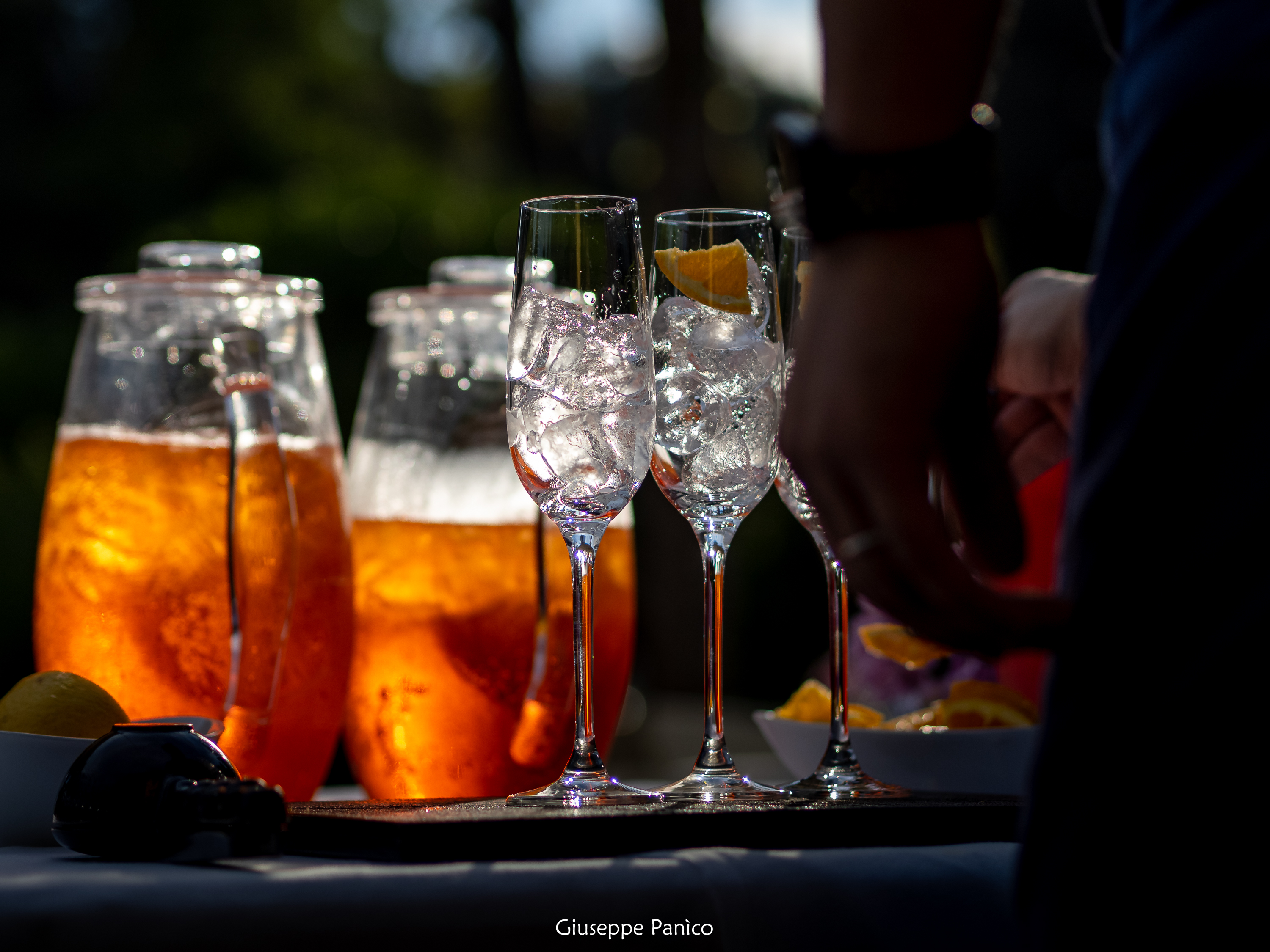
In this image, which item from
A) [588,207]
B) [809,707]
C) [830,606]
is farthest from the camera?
[809,707]

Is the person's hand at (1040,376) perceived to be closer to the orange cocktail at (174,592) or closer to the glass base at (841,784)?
the glass base at (841,784)

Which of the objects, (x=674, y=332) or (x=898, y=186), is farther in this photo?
(x=674, y=332)

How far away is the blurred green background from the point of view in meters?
5.83

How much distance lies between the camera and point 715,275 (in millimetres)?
1228

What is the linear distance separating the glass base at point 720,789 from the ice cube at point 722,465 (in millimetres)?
284

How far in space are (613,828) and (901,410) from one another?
0.40 m

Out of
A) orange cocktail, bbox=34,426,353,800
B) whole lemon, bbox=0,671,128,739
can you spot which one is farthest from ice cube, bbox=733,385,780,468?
whole lemon, bbox=0,671,128,739

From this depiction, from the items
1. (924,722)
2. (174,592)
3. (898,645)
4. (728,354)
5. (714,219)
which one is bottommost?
(924,722)

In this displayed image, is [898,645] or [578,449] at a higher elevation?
[578,449]

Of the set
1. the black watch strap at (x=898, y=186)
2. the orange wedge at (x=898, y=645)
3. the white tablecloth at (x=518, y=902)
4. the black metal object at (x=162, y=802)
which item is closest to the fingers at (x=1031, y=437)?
the orange wedge at (x=898, y=645)

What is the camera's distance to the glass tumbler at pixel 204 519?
1328 mm

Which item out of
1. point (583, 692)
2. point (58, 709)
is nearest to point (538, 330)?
point (583, 692)

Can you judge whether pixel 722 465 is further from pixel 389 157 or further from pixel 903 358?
pixel 389 157

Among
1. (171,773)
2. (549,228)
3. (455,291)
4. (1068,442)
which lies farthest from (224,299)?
(1068,442)
